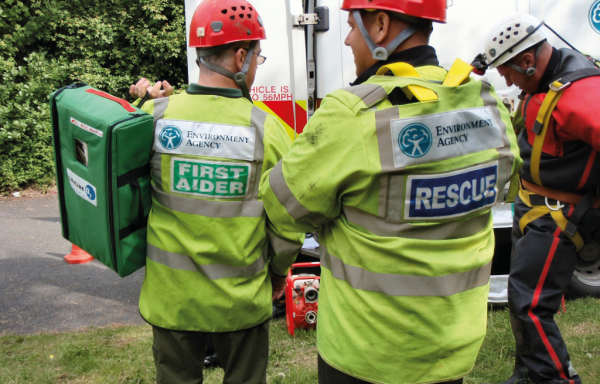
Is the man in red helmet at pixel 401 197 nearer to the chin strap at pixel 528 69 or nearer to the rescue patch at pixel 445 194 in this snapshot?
the rescue patch at pixel 445 194

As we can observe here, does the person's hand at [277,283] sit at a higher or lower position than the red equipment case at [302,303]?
higher

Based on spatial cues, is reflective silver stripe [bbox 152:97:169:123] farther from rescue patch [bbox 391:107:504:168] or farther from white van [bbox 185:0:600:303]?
white van [bbox 185:0:600:303]

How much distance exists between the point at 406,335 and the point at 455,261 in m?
0.26

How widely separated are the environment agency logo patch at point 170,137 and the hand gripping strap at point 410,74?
92 centimetres

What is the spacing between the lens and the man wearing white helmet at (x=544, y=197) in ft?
9.45

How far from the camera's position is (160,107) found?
2191mm

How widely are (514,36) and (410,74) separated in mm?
1866

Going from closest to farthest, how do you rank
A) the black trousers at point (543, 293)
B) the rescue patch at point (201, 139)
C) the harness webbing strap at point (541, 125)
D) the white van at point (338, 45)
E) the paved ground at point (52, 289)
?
the rescue patch at point (201, 139), the harness webbing strap at point (541, 125), the black trousers at point (543, 293), the white van at point (338, 45), the paved ground at point (52, 289)

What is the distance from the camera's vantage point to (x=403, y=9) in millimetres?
1525

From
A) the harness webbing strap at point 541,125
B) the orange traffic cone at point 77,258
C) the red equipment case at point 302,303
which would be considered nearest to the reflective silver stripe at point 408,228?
the harness webbing strap at point 541,125

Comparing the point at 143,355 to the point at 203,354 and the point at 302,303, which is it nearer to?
the point at 302,303

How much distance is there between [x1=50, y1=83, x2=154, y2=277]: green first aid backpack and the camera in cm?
199

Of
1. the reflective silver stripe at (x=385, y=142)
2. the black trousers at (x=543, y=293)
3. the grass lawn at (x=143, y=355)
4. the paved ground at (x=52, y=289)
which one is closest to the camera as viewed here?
the reflective silver stripe at (x=385, y=142)

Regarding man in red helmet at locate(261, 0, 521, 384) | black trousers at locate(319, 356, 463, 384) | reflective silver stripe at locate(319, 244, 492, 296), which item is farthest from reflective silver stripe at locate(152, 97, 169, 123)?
black trousers at locate(319, 356, 463, 384)
